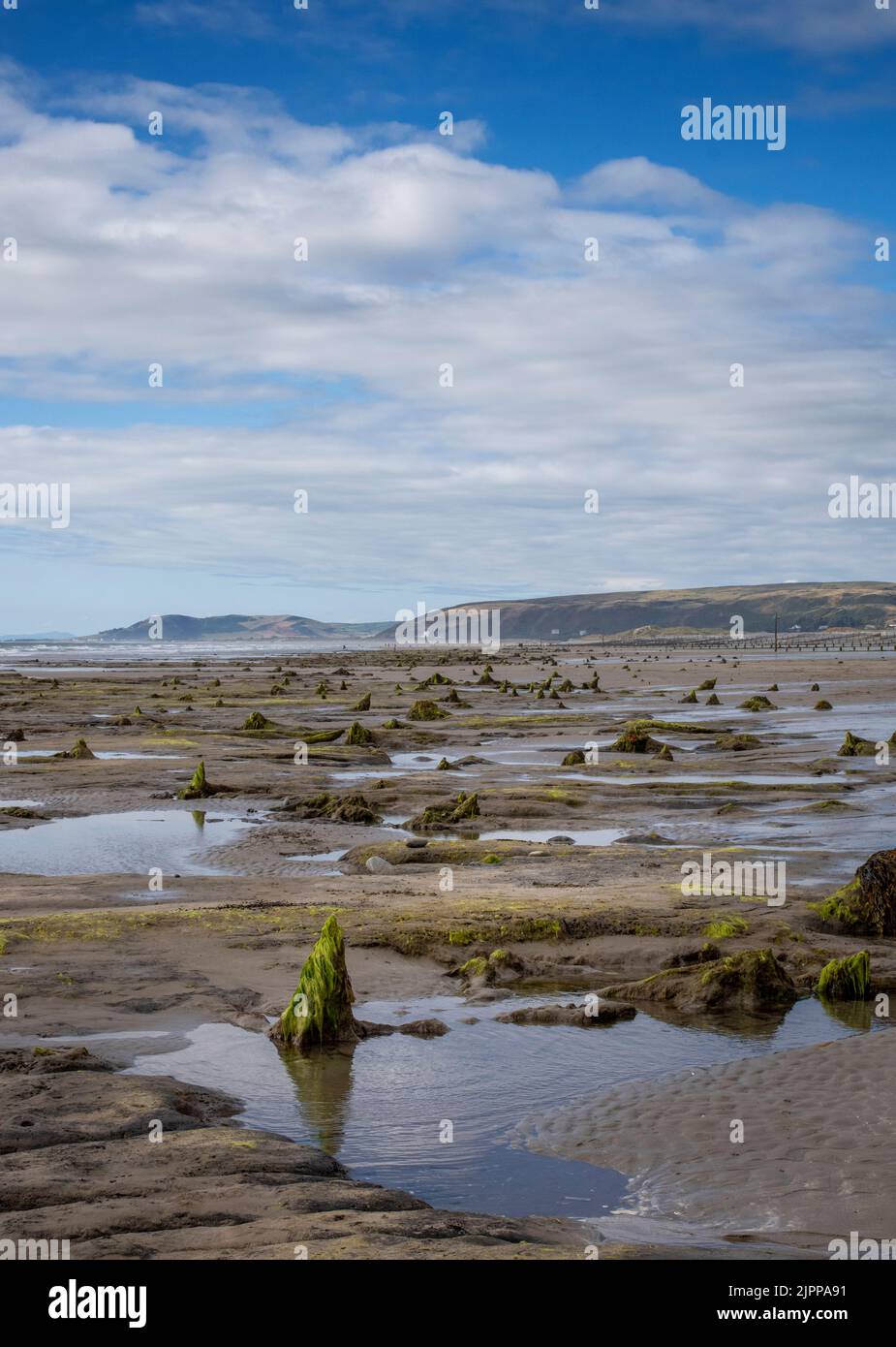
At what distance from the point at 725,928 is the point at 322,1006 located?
5314mm

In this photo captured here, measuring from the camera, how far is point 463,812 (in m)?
22.8

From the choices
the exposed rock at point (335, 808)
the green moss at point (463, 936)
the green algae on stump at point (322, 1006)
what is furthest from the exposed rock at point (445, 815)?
the green algae on stump at point (322, 1006)

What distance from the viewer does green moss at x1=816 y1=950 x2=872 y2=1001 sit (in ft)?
39.6

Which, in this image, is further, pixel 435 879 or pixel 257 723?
pixel 257 723

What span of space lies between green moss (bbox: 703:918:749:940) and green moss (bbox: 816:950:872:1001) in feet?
5.31

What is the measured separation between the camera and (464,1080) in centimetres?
969

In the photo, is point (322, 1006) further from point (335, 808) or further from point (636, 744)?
point (636, 744)

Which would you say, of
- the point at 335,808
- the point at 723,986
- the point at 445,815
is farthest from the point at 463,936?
the point at 335,808

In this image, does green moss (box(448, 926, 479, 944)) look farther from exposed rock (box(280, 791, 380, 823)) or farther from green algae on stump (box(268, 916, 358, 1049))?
exposed rock (box(280, 791, 380, 823))

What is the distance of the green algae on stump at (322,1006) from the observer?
1042 centimetres

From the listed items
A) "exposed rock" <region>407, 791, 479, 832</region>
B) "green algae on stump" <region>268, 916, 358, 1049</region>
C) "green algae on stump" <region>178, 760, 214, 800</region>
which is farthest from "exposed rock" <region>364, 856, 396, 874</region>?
"green algae on stump" <region>178, 760, 214, 800</region>
